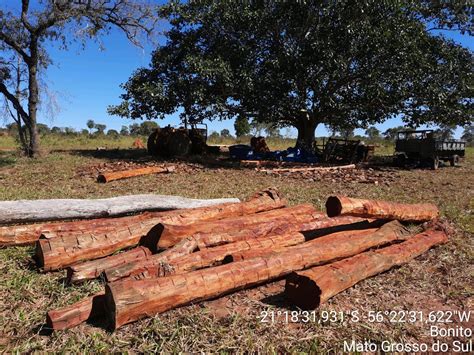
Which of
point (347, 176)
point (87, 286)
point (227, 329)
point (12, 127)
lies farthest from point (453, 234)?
point (12, 127)

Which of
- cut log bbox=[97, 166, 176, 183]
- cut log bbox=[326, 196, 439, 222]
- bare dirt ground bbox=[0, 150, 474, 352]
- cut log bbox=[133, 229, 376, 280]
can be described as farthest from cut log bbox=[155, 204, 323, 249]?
cut log bbox=[97, 166, 176, 183]

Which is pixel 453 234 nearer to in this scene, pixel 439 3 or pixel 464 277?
pixel 464 277

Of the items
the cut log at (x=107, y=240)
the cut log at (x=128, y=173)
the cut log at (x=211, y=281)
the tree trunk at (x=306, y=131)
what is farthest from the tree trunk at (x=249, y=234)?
the tree trunk at (x=306, y=131)

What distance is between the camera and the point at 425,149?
15.5 meters

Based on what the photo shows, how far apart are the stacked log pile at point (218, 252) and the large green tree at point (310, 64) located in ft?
34.5

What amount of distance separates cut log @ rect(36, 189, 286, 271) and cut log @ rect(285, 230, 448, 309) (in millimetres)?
1620

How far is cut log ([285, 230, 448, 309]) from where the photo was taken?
10.1 ft

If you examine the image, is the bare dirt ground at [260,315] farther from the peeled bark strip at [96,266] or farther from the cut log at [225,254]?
the cut log at [225,254]

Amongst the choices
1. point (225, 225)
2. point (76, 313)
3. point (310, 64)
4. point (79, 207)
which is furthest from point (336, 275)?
point (310, 64)

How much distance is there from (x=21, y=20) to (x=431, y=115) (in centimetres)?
1781

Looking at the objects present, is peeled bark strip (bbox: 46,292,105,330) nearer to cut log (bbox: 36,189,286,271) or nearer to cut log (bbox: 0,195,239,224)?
cut log (bbox: 36,189,286,271)

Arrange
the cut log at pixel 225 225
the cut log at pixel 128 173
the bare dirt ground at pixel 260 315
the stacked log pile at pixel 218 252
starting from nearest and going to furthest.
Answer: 1. the bare dirt ground at pixel 260 315
2. the stacked log pile at pixel 218 252
3. the cut log at pixel 225 225
4. the cut log at pixel 128 173

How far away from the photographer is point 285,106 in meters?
16.5

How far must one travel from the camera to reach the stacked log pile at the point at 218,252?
113 inches
